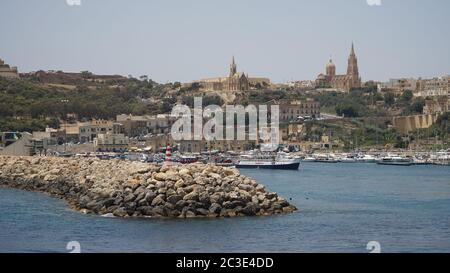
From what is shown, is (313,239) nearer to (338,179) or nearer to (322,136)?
(338,179)

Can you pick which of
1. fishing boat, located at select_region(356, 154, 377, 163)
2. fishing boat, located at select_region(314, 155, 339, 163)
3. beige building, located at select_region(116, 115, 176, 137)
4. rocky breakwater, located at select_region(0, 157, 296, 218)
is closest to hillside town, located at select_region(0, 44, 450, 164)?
beige building, located at select_region(116, 115, 176, 137)

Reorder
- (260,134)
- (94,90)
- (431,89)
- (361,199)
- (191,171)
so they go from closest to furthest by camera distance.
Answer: (191,171)
(361,199)
(260,134)
(94,90)
(431,89)

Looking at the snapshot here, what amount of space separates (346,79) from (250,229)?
73402 mm

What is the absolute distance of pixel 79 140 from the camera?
4581cm

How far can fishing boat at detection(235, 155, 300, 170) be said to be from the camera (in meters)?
38.4

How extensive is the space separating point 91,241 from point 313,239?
125 inches

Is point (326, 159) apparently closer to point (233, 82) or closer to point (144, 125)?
point (144, 125)

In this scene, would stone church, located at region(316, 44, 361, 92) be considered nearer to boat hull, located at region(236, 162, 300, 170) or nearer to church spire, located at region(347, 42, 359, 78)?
church spire, located at region(347, 42, 359, 78)

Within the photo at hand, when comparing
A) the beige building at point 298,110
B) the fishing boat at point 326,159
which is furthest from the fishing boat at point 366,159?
the beige building at point 298,110

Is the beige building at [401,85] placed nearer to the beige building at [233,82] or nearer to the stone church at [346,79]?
the stone church at [346,79]

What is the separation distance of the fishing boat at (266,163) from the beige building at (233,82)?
33.0 m

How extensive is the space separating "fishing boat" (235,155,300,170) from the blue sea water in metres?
17.4

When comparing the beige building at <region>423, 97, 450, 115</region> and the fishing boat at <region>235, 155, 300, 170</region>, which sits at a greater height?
the beige building at <region>423, 97, 450, 115</region>
